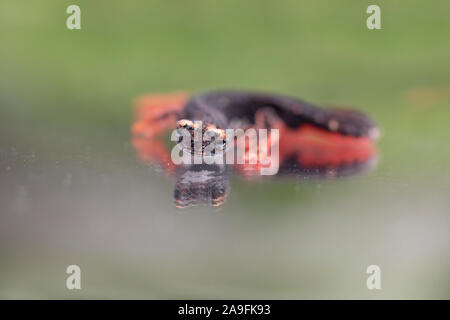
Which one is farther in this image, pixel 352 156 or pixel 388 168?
pixel 352 156

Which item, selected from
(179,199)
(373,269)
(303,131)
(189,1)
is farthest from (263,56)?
(373,269)

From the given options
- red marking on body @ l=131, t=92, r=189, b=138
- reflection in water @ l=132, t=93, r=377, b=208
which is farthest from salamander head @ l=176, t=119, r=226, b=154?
red marking on body @ l=131, t=92, r=189, b=138

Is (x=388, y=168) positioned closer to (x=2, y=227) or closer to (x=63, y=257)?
(x=63, y=257)

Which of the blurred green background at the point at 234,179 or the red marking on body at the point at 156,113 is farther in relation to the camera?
the red marking on body at the point at 156,113

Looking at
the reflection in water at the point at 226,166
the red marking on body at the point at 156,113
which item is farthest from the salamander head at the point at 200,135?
the red marking on body at the point at 156,113

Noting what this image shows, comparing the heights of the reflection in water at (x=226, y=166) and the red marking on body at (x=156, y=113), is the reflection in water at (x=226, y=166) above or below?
below

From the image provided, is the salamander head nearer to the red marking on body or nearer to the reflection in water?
the reflection in water

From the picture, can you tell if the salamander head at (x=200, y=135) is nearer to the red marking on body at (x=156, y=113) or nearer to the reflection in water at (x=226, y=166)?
the reflection in water at (x=226, y=166)
